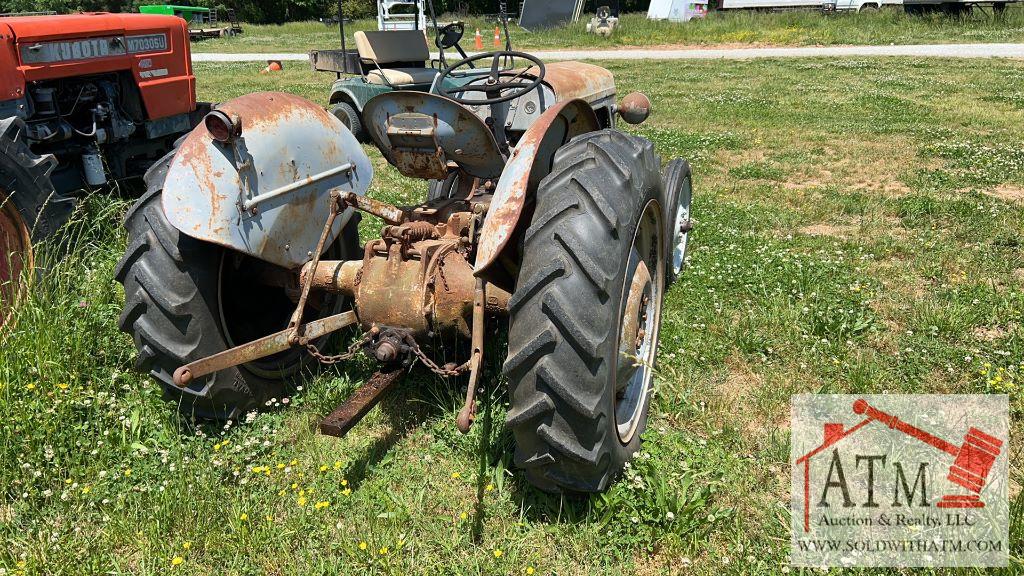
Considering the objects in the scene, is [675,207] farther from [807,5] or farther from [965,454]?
[807,5]

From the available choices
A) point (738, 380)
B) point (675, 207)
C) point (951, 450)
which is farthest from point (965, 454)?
point (675, 207)

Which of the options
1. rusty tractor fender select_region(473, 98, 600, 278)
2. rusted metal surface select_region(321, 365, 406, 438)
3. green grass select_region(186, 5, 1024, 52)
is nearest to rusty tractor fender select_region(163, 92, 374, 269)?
rusted metal surface select_region(321, 365, 406, 438)

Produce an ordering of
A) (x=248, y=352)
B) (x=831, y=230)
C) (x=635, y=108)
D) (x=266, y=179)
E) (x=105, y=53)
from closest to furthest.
A: (x=248, y=352)
(x=266, y=179)
(x=635, y=108)
(x=105, y=53)
(x=831, y=230)

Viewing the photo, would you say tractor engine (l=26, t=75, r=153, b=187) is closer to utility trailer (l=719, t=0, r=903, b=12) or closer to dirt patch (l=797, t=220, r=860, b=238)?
dirt patch (l=797, t=220, r=860, b=238)

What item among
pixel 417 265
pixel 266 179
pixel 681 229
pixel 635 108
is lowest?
pixel 681 229

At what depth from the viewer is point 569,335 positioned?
2.42 meters

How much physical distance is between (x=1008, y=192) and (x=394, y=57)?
8.13m

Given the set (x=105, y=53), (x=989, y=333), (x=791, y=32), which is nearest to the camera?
(x=989, y=333)

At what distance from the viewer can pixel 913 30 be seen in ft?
76.9

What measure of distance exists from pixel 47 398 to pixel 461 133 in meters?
2.34

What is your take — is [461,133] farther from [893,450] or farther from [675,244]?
[893,450]

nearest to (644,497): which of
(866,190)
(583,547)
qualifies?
(583,547)

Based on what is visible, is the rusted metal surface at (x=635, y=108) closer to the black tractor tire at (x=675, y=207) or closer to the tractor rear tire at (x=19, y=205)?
the black tractor tire at (x=675, y=207)

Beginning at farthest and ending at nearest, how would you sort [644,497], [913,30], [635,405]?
1. [913,30]
2. [635,405]
3. [644,497]
